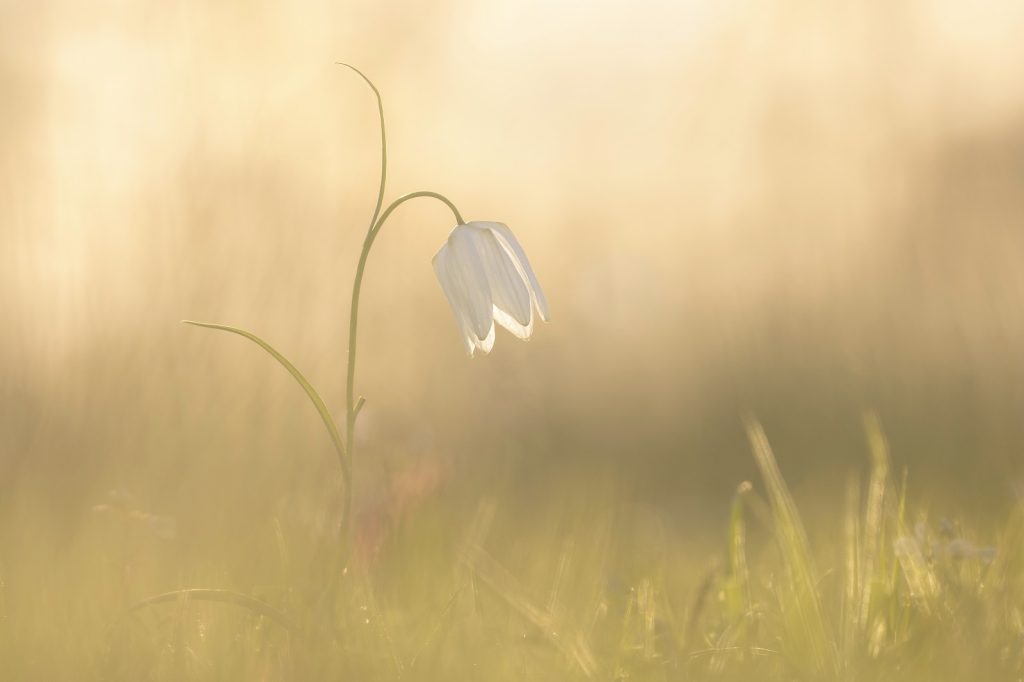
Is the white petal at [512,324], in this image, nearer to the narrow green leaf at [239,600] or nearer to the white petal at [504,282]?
the white petal at [504,282]

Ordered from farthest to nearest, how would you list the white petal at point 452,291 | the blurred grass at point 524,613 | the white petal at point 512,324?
the white petal at point 512,324 < the white petal at point 452,291 < the blurred grass at point 524,613

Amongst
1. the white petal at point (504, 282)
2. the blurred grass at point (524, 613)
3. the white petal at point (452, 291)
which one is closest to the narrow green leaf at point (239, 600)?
the blurred grass at point (524, 613)

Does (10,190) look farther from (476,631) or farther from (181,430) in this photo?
(476,631)

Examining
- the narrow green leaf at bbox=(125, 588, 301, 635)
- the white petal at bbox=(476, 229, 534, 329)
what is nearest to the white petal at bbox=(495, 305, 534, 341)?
the white petal at bbox=(476, 229, 534, 329)

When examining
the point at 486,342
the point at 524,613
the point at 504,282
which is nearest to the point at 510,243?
the point at 504,282

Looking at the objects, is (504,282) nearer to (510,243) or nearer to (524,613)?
(510,243)

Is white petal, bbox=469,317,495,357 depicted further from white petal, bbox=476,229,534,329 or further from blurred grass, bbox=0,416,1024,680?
blurred grass, bbox=0,416,1024,680

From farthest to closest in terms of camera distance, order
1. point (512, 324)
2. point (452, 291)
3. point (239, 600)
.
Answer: point (512, 324), point (452, 291), point (239, 600)

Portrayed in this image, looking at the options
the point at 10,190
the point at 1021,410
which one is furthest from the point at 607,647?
the point at 1021,410
